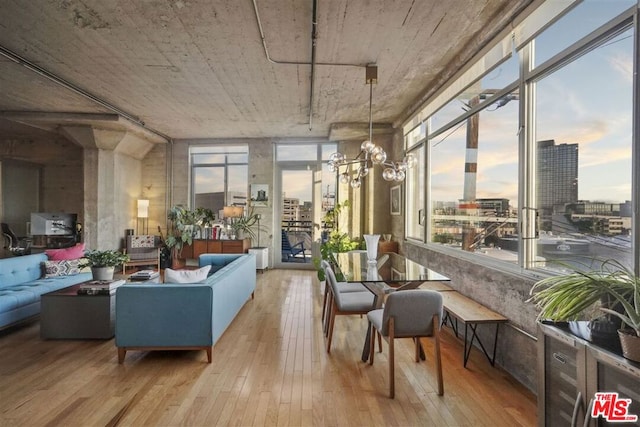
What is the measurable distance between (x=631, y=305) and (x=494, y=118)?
248 cm

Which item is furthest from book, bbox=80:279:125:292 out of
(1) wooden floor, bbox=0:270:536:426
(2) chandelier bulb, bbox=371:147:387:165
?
(2) chandelier bulb, bbox=371:147:387:165

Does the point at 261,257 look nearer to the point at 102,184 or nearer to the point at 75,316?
the point at 102,184

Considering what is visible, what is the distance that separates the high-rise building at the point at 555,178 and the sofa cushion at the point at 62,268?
5.75 m

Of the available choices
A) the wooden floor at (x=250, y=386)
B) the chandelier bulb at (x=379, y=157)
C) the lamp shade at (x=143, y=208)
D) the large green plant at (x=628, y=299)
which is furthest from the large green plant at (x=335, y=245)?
the lamp shade at (x=143, y=208)

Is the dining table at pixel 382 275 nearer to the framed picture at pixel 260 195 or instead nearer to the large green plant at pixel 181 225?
the framed picture at pixel 260 195

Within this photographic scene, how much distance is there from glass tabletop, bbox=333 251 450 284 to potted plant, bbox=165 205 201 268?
15.1ft

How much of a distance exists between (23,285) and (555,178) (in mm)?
6120

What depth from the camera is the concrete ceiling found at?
111 inches

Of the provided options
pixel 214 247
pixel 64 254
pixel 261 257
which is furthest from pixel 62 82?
pixel 261 257

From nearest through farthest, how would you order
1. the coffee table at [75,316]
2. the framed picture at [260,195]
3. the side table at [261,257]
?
1. the coffee table at [75,316]
2. the side table at [261,257]
3. the framed picture at [260,195]

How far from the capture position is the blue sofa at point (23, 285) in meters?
3.48

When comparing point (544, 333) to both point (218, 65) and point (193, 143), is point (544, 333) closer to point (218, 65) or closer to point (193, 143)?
point (218, 65)

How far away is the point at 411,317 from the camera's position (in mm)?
2436

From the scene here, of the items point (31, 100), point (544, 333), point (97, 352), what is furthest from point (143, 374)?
point (31, 100)
